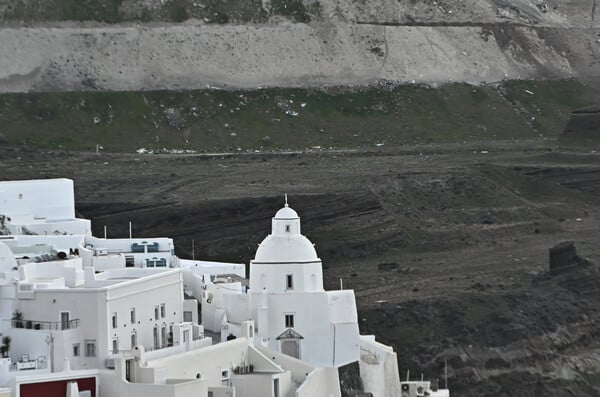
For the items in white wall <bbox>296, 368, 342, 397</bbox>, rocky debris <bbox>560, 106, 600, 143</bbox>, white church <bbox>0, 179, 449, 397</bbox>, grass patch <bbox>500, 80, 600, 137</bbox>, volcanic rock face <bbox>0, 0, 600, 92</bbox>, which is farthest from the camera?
grass patch <bbox>500, 80, 600, 137</bbox>

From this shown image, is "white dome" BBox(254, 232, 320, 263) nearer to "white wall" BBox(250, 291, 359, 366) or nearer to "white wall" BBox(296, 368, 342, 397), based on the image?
"white wall" BBox(250, 291, 359, 366)

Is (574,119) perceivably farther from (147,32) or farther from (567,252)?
(567,252)

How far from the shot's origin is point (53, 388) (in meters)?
Result: 62.7

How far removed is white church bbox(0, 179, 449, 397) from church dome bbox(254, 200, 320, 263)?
4 centimetres

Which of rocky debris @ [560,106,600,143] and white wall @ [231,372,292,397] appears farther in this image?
rocky debris @ [560,106,600,143]

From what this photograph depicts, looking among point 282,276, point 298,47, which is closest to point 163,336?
point 282,276

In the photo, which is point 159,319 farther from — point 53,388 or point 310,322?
point 53,388

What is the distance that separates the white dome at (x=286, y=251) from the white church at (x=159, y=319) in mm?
35

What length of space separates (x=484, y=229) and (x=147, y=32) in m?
37.0

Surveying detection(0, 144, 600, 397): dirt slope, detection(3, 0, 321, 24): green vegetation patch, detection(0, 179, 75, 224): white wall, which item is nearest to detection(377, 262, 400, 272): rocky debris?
detection(0, 144, 600, 397): dirt slope

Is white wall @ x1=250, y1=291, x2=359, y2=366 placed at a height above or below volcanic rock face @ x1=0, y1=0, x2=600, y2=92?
below

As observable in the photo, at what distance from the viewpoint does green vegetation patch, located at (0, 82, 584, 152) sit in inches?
5177

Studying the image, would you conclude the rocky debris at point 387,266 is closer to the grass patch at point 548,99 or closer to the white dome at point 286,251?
the white dome at point 286,251

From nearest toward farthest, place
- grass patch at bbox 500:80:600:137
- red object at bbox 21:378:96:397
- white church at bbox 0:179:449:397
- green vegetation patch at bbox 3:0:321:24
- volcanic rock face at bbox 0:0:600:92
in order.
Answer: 1. red object at bbox 21:378:96:397
2. white church at bbox 0:179:449:397
3. volcanic rock face at bbox 0:0:600:92
4. green vegetation patch at bbox 3:0:321:24
5. grass patch at bbox 500:80:600:137
